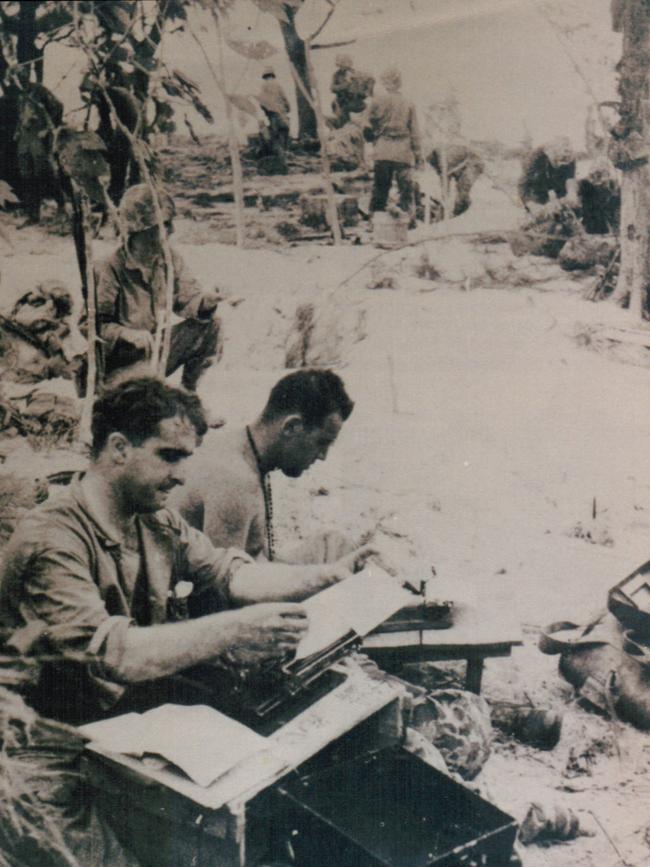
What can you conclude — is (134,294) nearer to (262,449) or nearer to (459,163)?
(262,449)

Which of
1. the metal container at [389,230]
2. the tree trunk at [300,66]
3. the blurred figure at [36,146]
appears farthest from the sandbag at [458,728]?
the blurred figure at [36,146]

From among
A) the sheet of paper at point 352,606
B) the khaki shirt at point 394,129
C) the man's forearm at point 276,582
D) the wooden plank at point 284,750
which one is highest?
the khaki shirt at point 394,129

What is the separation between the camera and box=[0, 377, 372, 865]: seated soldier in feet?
9.84

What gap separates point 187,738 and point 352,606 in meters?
0.74

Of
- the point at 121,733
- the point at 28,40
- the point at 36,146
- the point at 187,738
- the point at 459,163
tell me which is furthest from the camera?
the point at 459,163

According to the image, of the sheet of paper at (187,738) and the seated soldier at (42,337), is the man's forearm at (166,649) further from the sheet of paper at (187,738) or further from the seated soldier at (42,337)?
the seated soldier at (42,337)

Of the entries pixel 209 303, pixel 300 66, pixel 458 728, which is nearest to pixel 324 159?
pixel 300 66

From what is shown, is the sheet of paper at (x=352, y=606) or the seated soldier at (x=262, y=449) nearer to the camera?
the sheet of paper at (x=352, y=606)

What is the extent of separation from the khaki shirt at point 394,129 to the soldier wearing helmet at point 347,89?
0.17ft

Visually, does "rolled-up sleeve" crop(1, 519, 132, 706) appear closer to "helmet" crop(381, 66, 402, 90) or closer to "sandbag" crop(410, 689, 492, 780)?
"sandbag" crop(410, 689, 492, 780)

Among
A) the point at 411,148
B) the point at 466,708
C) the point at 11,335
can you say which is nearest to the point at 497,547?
the point at 466,708

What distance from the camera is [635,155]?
3373mm

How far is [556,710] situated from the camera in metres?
3.45

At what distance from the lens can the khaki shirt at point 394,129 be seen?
328cm
